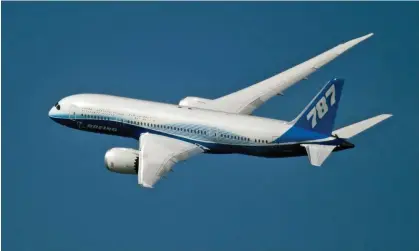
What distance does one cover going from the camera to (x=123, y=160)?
50.8 metres

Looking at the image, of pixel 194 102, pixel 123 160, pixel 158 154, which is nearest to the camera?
pixel 123 160

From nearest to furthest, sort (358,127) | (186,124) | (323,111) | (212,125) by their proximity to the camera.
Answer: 1. (323,111)
2. (358,127)
3. (212,125)
4. (186,124)

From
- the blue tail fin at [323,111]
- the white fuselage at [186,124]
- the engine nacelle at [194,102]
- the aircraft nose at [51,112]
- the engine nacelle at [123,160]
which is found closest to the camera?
the blue tail fin at [323,111]

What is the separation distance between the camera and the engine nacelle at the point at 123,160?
50.7 metres

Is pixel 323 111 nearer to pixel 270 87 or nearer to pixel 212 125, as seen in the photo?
pixel 212 125

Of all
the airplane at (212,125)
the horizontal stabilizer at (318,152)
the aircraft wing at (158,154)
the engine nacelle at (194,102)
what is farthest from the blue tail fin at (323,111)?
the engine nacelle at (194,102)

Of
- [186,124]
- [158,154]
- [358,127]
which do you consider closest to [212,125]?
[186,124]

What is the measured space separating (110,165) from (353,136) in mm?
13390

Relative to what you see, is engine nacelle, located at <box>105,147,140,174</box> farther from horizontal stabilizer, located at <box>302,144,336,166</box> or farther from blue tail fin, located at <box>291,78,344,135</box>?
horizontal stabilizer, located at <box>302,144,336,166</box>

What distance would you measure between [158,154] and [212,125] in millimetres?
3695

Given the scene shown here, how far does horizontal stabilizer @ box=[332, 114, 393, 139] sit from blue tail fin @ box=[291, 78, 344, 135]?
707 millimetres

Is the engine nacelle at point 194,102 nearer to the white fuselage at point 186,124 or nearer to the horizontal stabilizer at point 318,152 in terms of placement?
the white fuselage at point 186,124

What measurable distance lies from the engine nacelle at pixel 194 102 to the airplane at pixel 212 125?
0.20ft

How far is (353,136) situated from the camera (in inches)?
1976
